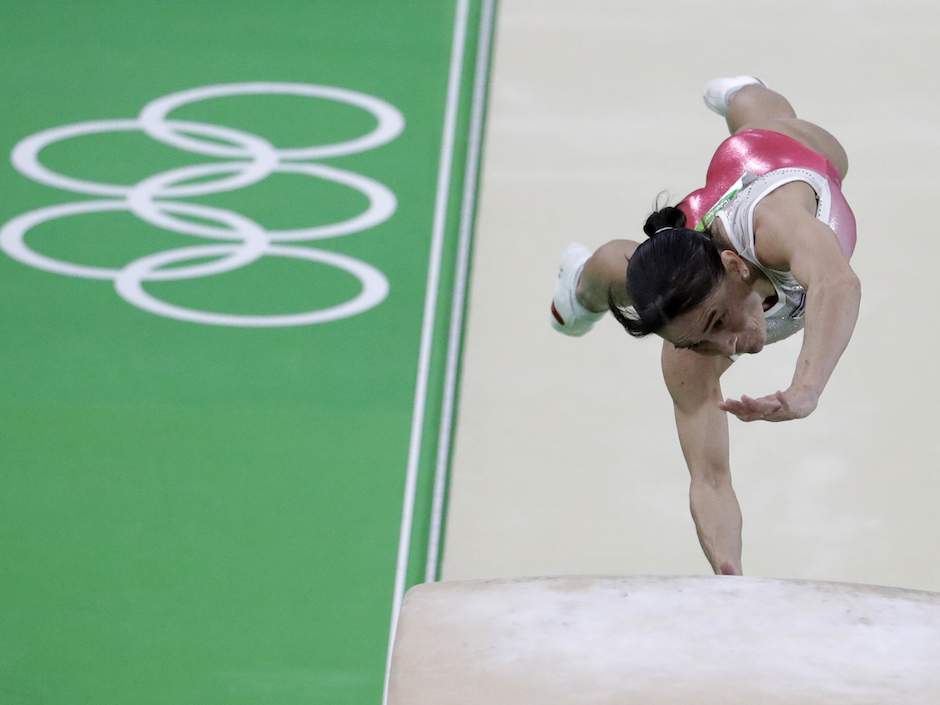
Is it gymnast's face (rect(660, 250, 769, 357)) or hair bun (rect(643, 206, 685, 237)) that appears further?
hair bun (rect(643, 206, 685, 237))

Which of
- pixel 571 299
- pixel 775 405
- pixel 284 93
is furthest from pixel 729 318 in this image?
pixel 284 93

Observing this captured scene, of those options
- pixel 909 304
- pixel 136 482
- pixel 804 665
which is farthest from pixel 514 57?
pixel 804 665

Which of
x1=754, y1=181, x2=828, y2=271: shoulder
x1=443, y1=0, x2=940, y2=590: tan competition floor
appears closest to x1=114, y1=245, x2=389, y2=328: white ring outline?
x1=443, y1=0, x2=940, y2=590: tan competition floor

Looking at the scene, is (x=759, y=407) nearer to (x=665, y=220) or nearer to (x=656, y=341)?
(x=665, y=220)

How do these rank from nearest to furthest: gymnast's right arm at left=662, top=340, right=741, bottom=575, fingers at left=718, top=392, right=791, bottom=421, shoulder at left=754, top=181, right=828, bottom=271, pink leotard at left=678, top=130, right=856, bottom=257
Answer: fingers at left=718, top=392, right=791, bottom=421
shoulder at left=754, top=181, right=828, bottom=271
pink leotard at left=678, top=130, right=856, bottom=257
gymnast's right arm at left=662, top=340, right=741, bottom=575

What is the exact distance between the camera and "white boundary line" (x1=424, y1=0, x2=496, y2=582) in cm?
430

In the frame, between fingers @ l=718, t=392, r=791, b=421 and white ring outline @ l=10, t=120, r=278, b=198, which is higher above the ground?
white ring outline @ l=10, t=120, r=278, b=198

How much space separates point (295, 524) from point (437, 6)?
3.50 meters

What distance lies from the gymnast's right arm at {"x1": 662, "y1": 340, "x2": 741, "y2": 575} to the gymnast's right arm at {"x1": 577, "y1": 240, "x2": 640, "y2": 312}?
0.73ft

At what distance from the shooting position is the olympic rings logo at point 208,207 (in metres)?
5.32

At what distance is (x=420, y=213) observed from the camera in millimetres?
5691

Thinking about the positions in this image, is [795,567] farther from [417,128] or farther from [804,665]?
[417,128]

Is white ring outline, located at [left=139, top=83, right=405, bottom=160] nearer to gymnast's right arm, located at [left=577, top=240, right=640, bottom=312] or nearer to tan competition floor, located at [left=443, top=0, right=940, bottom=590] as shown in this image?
tan competition floor, located at [left=443, top=0, right=940, bottom=590]

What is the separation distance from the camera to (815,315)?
2848 millimetres
